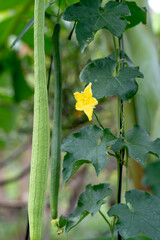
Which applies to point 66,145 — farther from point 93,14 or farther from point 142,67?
point 142,67

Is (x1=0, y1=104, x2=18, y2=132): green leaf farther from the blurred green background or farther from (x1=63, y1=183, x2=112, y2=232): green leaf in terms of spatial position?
(x1=63, y1=183, x2=112, y2=232): green leaf

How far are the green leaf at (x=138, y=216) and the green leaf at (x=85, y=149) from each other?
2.8 inches

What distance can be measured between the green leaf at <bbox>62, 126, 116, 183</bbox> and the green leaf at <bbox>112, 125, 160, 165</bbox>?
0.09ft

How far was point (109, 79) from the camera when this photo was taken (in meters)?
0.47

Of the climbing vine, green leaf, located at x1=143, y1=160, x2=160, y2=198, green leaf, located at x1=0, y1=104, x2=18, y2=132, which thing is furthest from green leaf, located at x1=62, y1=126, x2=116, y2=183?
green leaf, located at x1=0, y1=104, x2=18, y2=132

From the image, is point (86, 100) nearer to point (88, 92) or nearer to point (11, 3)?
point (88, 92)

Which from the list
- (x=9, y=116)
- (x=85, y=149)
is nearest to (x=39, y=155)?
(x=85, y=149)

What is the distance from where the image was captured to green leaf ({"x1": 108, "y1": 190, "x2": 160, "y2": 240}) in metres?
0.41

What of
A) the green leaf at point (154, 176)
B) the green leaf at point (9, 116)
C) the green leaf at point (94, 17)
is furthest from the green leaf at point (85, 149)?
the green leaf at point (9, 116)

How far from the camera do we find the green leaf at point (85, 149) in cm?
42

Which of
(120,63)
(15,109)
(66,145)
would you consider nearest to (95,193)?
(66,145)

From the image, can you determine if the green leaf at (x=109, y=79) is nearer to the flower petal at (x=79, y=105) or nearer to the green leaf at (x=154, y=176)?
the flower petal at (x=79, y=105)

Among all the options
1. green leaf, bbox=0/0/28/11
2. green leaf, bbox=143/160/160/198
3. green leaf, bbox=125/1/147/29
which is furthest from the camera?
green leaf, bbox=0/0/28/11

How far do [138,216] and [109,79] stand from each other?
19cm
